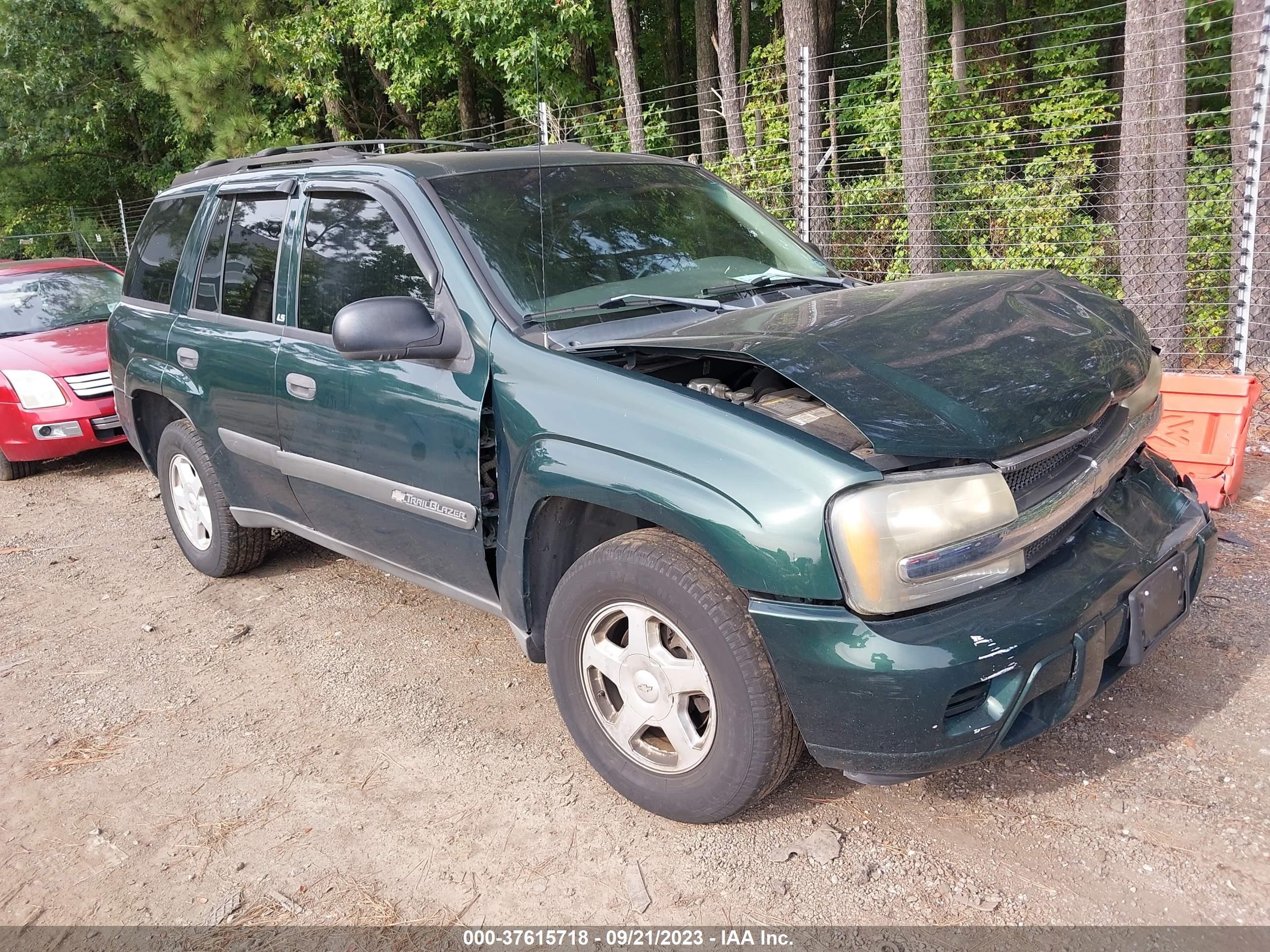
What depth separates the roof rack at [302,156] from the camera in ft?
13.7

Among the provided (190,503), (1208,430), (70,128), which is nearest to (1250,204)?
(1208,430)

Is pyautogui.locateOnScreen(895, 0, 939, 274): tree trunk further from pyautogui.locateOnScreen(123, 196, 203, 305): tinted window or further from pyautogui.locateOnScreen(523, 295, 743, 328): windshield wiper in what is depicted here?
pyautogui.locateOnScreen(123, 196, 203, 305): tinted window

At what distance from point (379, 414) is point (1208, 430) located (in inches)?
159

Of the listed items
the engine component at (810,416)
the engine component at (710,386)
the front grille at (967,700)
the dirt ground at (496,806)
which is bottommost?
the dirt ground at (496,806)

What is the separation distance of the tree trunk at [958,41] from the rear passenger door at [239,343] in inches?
390

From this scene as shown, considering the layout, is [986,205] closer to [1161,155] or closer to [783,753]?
[1161,155]

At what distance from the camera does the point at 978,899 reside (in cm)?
248

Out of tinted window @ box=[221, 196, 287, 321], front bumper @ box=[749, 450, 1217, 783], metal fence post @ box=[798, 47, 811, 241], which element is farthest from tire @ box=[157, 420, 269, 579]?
metal fence post @ box=[798, 47, 811, 241]

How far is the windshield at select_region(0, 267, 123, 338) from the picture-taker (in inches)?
305

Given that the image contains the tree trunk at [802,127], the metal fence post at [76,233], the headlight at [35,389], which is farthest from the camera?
the metal fence post at [76,233]

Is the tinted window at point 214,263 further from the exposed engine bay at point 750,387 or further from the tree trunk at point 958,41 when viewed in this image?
the tree trunk at point 958,41

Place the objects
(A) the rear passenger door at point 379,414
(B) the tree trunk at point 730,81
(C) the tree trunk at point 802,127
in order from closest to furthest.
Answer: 1. (A) the rear passenger door at point 379,414
2. (C) the tree trunk at point 802,127
3. (B) the tree trunk at point 730,81

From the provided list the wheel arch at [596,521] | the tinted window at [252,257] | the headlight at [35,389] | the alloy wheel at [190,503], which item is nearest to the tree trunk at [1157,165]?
the wheel arch at [596,521]

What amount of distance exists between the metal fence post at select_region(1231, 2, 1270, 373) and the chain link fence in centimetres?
1
